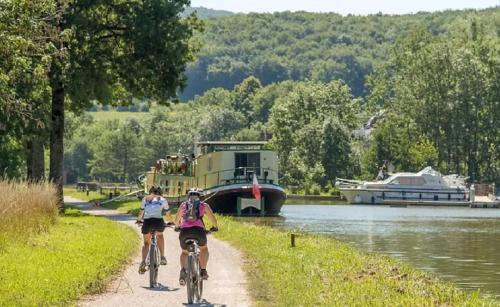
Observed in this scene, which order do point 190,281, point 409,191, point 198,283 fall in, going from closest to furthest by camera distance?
point 190,281
point 198,283
point 409,191

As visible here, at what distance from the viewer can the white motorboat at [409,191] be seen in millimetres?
108438

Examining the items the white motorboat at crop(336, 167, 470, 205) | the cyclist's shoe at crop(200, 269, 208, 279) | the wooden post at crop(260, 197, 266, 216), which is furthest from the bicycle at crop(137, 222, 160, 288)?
the white motorboat at crop(336, 167, 470, 205)

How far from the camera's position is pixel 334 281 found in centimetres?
2264

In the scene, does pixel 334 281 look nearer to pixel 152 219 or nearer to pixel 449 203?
pixel 152 219

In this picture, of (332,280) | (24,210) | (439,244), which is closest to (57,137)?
(24,210)

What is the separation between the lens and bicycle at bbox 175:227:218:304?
19312 mm

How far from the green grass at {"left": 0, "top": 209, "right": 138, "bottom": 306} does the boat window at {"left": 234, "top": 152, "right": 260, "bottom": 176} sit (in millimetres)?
28058

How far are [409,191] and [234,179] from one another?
1939 inches

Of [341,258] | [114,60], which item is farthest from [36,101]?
[341,258]

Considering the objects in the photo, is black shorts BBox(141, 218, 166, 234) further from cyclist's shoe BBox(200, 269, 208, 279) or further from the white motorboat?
the white motorboat

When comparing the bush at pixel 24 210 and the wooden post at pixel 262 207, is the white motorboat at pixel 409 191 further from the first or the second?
the bush at pixel 24 210

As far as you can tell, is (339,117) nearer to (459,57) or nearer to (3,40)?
(459,57)

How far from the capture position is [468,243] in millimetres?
43469

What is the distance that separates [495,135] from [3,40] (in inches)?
4057
